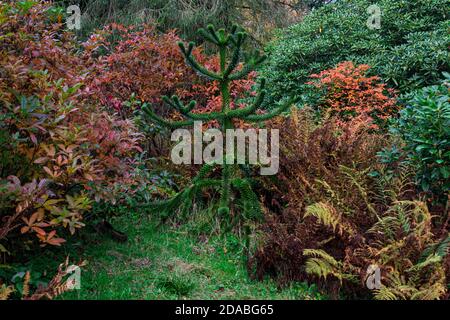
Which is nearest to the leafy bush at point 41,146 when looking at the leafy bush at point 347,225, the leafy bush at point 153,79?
the leafy bush at point 347,225

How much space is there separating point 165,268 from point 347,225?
1816 millimetres

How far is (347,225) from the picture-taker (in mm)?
4082

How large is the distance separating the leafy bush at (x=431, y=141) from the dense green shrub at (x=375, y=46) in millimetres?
2312

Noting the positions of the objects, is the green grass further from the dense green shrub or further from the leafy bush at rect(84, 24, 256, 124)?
the dense green shrub

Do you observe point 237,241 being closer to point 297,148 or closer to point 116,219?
point 297,148

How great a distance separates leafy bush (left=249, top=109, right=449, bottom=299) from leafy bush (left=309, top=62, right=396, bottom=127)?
1.22m

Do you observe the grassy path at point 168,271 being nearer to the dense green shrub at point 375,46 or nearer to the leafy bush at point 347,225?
the leafy bush at point 347,225

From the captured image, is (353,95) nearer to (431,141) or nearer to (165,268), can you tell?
(431,141)

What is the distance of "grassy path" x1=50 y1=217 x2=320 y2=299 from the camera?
4043 millimetres

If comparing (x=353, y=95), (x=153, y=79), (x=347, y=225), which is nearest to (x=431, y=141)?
(x=347, y=225)

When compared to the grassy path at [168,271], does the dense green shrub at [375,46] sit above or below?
above

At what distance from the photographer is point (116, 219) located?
5.94m

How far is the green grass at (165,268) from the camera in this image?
4.04 m
